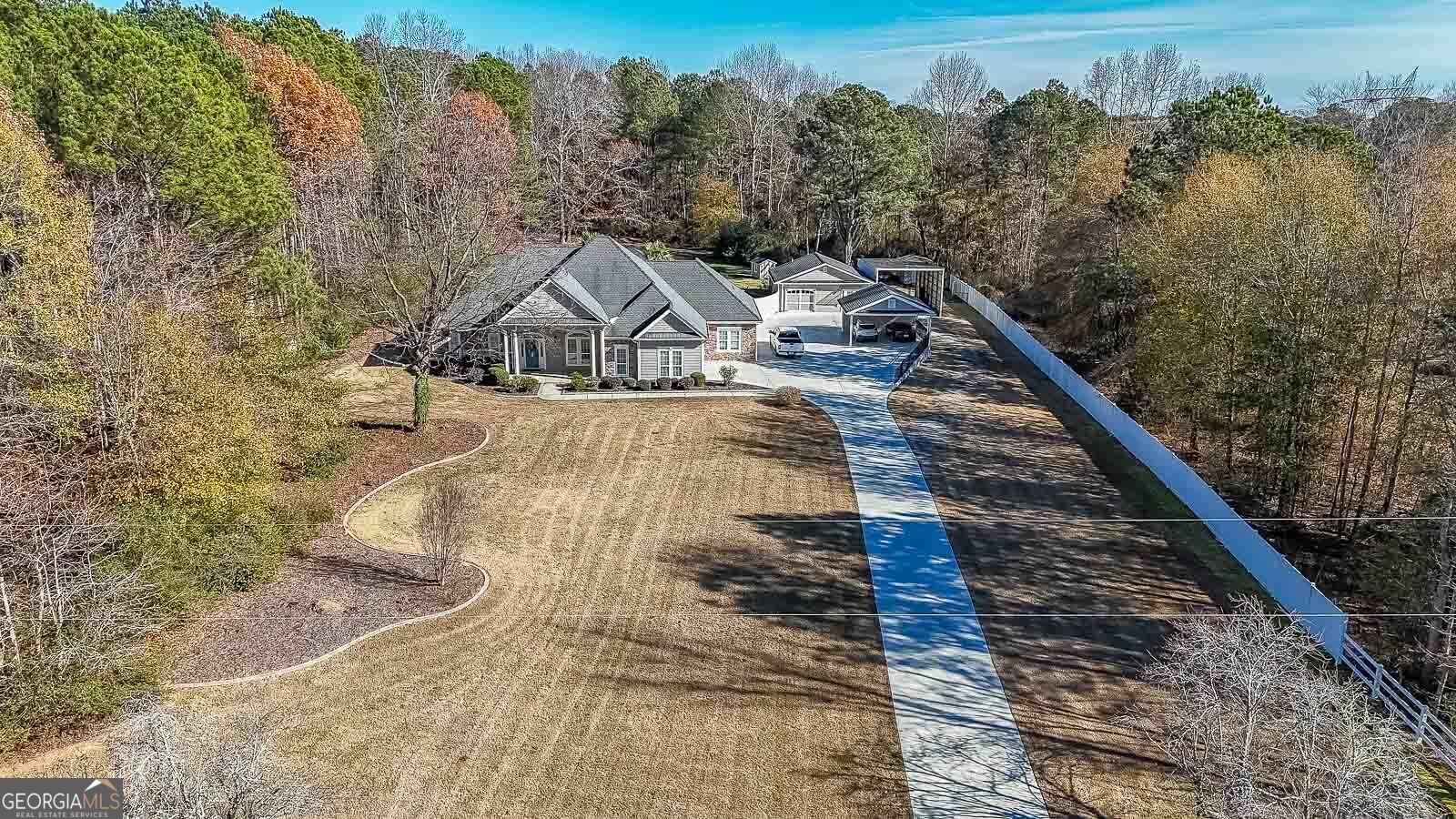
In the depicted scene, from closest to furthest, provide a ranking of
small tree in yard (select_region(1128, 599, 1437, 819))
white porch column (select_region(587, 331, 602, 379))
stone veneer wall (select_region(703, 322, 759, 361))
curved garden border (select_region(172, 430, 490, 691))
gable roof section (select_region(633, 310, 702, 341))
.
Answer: small tree in yard (select_region(1128, 599, 1437, 819)), curved garden border (select_region(172, 430, 490, 691)), gable roof section (select_region(633, 310, 702, 341)), white porch column (select_region(587, 331, 602, 379)), stone veneer wall (select_region(703, 322, 759, 361))

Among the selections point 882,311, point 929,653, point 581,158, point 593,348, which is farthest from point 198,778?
point 581,158

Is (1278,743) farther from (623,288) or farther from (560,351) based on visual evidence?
(623,288)

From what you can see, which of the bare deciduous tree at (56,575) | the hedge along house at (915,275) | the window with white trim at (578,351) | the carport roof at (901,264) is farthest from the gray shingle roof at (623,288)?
the bare deciduous tree at (56,575)

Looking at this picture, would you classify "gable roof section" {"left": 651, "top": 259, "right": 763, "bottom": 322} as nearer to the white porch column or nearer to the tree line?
the white porch column

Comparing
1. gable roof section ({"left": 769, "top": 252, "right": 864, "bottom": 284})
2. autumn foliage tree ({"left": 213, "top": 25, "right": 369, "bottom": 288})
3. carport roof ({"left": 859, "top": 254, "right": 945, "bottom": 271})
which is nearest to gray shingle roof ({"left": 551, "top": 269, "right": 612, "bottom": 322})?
autumn foliage tree ({"left": 213, "top": 25, "right": 369, "bottom": 288})

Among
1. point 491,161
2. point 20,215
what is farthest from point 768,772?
point 491,161

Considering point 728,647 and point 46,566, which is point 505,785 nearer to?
point 728,647
